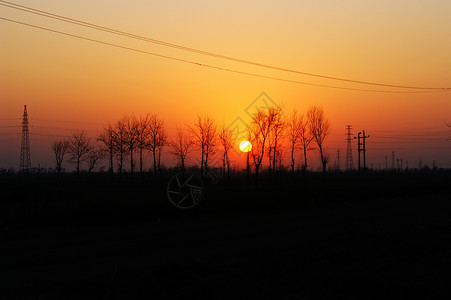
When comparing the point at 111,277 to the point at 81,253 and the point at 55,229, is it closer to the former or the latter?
the point at 81,253

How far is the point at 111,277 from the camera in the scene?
43.8ft

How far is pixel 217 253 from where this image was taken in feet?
58.1

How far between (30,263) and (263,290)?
8291 millimetres

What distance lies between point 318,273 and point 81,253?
8950 mm

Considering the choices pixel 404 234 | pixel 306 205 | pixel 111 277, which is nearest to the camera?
pixel 111 277

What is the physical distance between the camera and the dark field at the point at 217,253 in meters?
12.3

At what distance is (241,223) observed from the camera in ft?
86.3

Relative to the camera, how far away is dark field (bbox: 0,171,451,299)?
12.3m

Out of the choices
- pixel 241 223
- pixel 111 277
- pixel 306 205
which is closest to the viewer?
pixel 111 277

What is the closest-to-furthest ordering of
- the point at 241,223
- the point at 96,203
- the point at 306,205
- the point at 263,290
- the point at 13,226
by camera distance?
the point at 263,290
the point at 13,226
the point at 241,223
the point at 96,203
the point at 306,205

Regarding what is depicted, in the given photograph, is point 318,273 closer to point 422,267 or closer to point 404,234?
point 422,267

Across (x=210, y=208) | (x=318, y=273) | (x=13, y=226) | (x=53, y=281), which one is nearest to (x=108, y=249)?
(x=53, y=281)

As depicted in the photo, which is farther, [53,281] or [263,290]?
[53,281]

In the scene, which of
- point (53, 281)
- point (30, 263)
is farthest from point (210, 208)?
point (53, 281)
